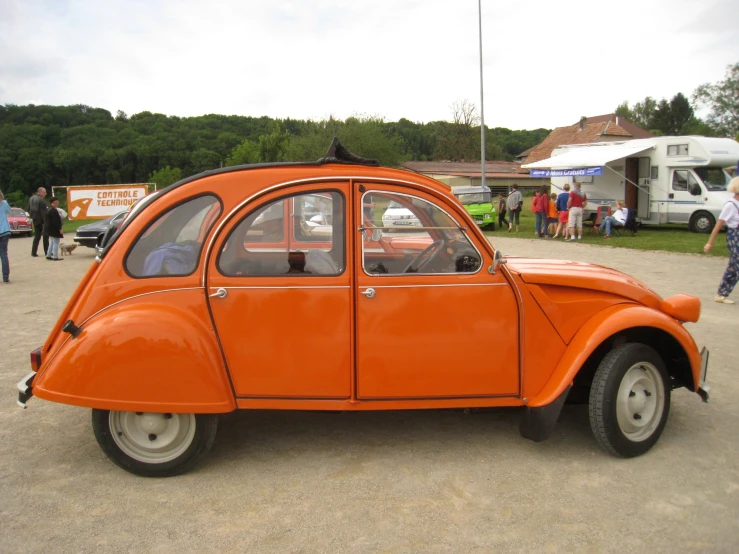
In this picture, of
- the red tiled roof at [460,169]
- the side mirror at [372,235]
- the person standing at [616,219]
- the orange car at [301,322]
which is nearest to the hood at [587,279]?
the orange car at [301,322]

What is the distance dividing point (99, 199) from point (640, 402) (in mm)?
23463

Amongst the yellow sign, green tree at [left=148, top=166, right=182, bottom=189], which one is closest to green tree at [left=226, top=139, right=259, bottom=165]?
green tree at [left=148, top=166, right=182, bottom=189]

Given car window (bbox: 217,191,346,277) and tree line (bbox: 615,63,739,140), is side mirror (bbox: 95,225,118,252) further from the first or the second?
tree line (bbox: 615,63,739,140)

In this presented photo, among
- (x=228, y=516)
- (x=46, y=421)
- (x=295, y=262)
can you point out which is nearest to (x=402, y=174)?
(x=295, y=262)

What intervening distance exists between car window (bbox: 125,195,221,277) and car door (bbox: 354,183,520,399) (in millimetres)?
951

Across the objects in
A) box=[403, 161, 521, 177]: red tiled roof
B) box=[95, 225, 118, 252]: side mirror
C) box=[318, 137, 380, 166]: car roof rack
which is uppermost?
box=[403, 161, 521, 177]: red tiled roof

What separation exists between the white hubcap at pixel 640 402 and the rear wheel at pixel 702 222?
59.0 ft

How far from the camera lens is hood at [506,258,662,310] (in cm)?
366

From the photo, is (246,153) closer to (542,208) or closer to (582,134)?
(582,134)

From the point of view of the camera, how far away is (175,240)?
11.5 feet

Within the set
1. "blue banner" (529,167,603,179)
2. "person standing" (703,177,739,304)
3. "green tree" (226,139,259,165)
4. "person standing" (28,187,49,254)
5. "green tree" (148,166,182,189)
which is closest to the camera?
"person standing" (703,177,739,304)

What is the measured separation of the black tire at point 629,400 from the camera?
11.7 feet

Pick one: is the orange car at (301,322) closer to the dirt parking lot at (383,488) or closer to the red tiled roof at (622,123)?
the dirt parking lot at (383,488)

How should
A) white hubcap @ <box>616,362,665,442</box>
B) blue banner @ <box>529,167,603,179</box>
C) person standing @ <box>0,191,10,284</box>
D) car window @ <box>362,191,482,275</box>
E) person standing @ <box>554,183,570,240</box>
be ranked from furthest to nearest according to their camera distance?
blue banner @ <box>529,167,603,179</box>, person standing @ <box>554,183,570,240</box>, person standing @ <box>0,191,10,284</box>, white hubcap @ <box>616,362,665,442</box>, car window @ <box>362,191,482,275</box>
